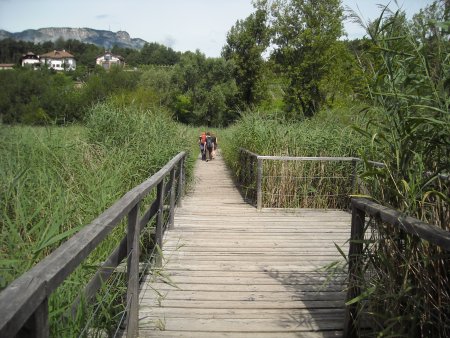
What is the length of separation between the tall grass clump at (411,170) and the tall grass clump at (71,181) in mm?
1390

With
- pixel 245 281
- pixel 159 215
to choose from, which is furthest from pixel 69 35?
pixel 245 281

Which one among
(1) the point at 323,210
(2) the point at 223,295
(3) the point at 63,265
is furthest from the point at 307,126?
(3) the point at 63,265

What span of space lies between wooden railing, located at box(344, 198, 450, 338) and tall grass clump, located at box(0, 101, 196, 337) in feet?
4.53

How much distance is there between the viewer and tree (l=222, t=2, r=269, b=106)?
100ft

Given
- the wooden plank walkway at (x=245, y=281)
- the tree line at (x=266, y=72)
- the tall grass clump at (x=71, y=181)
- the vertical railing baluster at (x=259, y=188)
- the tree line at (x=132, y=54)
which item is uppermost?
the tree line at (x=132, y=54)

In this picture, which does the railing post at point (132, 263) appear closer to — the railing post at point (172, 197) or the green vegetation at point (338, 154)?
the green vegetation at point (338, 154)

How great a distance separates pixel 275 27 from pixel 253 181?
1991 cm

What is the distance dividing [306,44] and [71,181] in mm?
21787

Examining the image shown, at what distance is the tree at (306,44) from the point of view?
2269 centimetres

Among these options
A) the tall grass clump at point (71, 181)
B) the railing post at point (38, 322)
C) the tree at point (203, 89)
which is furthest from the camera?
the tree at point (203, 89)

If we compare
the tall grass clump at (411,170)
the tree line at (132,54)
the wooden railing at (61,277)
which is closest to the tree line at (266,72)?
the tall grass clump at (411,170)

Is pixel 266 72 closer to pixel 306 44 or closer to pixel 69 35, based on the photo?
pixel 306 44

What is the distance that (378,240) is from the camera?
1912 millimetres

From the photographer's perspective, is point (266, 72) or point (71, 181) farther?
point (266, 72)
